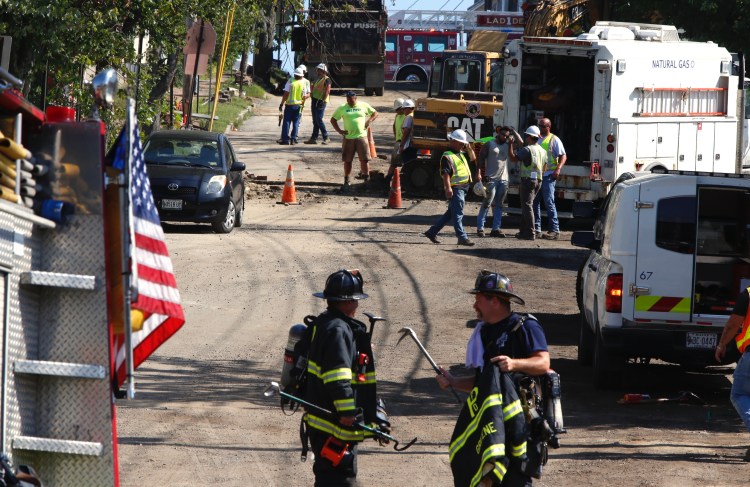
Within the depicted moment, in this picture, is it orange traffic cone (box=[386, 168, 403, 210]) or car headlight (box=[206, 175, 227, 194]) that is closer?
car headlight (box=[206, 175, 227, 194])

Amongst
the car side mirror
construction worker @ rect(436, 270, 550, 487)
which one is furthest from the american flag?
the car side mirror

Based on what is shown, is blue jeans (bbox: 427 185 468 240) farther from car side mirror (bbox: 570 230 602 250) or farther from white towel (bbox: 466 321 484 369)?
white towel (bbox: 466 321 484 369)

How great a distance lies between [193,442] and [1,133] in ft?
14.3

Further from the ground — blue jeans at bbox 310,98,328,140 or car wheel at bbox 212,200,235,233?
blue jeans at bbox 310,98,328,140

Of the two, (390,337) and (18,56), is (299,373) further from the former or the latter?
(18,56)

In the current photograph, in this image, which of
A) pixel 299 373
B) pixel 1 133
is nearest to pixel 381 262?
pixel 299 373

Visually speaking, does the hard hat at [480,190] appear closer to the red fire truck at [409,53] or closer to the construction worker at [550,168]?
the construction worker at [550,168]

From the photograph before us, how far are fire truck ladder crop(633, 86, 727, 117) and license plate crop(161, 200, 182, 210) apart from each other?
751cm

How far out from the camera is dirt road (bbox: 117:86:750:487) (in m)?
8.38

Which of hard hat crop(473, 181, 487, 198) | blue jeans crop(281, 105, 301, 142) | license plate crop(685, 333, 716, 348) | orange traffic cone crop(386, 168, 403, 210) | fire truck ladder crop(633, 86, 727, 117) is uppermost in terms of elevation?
fire truck ladder crop(633, 86, 727, 117)

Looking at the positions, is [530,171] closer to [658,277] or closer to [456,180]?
[456,180]

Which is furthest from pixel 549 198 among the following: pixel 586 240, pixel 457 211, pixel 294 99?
pixel 294 99

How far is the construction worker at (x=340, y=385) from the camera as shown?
20.6 ft

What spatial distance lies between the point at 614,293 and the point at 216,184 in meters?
9.75
